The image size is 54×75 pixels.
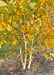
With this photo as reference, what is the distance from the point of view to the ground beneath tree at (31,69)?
11.2ft

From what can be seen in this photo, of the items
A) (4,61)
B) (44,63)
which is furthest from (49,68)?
(4,61)

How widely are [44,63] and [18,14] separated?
239cm

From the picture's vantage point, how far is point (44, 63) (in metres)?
4.05

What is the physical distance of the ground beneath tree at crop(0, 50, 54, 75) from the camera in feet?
11.2

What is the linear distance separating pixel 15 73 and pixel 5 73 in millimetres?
341

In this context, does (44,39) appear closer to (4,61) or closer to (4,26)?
(4,26)

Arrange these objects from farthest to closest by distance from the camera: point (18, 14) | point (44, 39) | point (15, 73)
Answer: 1. point (15, 73)
2. point (44, 39)
3. point (18, 14)

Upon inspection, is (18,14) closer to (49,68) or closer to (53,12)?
(53,12)

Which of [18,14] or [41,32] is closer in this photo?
[18,14]

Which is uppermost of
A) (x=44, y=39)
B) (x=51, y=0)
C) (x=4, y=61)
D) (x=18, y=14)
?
(x=51, y=0)

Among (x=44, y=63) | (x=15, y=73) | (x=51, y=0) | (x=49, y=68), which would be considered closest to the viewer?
(x=51, y=0)

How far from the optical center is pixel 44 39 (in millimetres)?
3127

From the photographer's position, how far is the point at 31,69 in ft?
11.8

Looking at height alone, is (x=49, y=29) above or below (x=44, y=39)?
above
